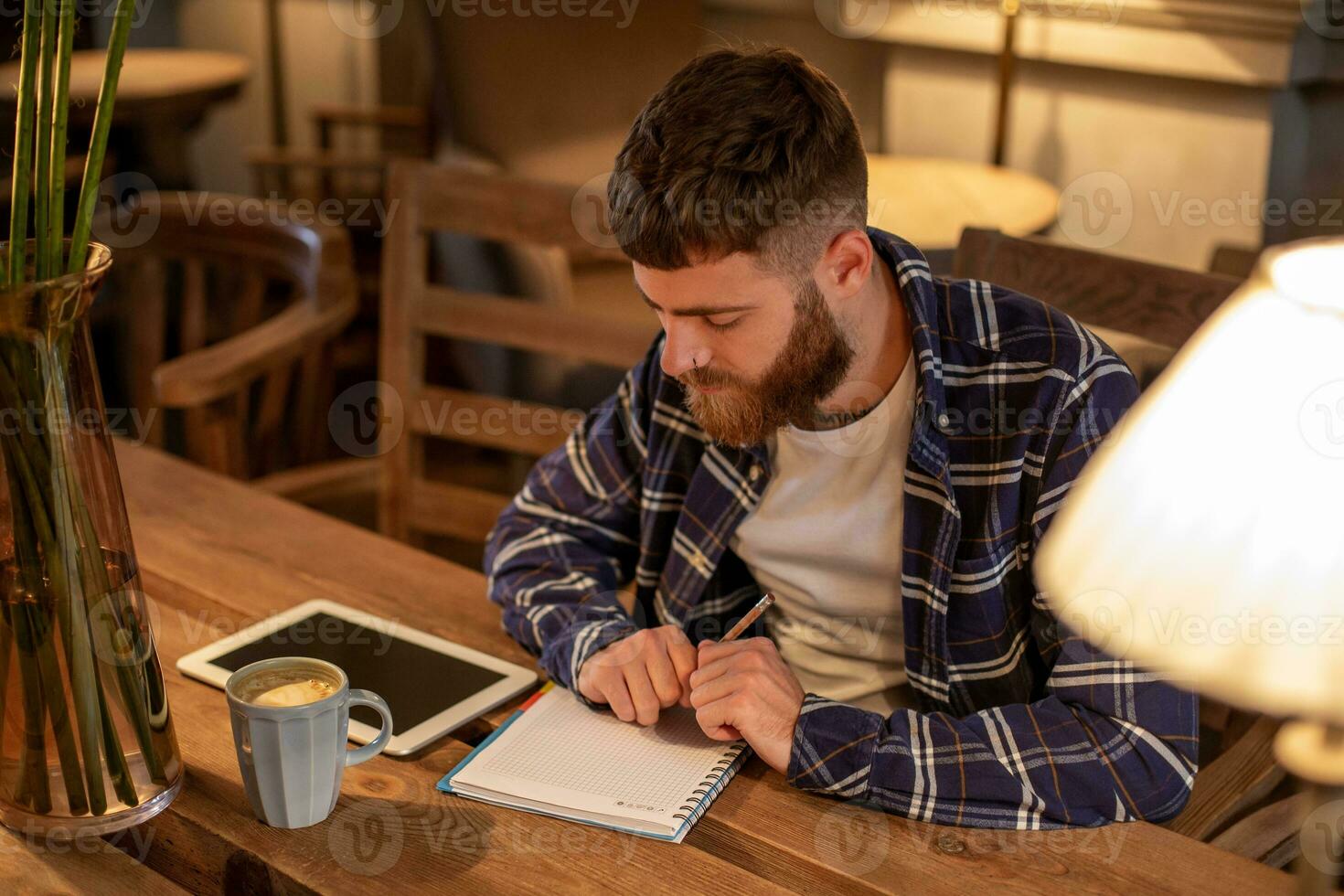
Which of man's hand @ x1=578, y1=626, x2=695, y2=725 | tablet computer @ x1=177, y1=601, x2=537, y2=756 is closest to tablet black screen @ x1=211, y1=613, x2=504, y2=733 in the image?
tablet computer @ x1=177, y1=601, x2=537, y2=756

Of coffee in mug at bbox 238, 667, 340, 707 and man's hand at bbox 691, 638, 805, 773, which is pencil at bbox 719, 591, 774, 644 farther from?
coffee in mug at bbox 238, 667, 340, 707

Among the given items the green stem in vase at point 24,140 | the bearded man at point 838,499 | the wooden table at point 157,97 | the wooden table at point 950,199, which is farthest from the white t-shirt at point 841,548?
the wooden table at point 157,97

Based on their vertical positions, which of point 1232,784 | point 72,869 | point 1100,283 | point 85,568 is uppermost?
point 1100,283

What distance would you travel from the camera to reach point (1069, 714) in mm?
1058

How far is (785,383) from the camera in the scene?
47.0 inches

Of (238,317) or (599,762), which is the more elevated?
(238,317)

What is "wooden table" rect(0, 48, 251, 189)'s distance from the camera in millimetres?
3492

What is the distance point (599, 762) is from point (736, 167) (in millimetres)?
492

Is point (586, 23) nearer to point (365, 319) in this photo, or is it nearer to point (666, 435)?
point (365, 319)

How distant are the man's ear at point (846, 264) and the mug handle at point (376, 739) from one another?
1.70 ft

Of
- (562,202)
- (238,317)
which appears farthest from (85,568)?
(238,317)

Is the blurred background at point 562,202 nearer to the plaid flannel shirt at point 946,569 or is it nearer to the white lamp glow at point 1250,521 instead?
the plaid flannel shirt at point 946,569

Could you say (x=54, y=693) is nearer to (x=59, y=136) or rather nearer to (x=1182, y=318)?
(x=59, y=136)

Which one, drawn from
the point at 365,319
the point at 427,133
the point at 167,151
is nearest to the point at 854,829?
the point at 365,319
